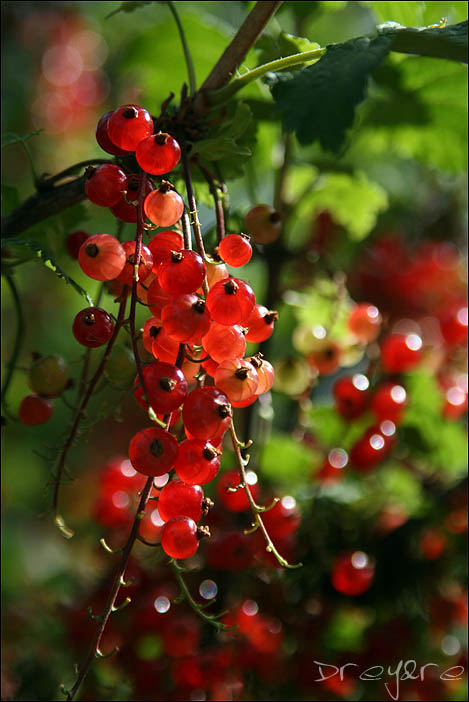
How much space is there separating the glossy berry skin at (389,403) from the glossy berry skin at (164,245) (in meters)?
0.46

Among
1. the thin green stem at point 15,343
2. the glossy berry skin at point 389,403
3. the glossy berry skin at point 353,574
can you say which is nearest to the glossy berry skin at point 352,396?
→ the glossy berry skin at point 389,403

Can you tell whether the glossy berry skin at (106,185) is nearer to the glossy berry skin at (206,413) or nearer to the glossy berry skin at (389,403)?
the glossy berry skin at (206,413)

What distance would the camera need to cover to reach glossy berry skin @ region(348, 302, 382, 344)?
35.4 inches

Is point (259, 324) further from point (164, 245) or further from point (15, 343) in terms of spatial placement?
point (15, 343)

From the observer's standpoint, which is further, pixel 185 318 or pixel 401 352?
pixel 401 352

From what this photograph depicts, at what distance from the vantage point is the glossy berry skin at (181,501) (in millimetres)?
483

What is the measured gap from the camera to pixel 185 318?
448 mm

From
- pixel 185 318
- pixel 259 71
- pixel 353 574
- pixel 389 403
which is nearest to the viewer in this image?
pixel 185 318

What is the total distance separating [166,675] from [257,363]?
0.48 metres

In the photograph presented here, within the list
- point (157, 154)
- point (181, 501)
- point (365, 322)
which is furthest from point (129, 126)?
point (365, 322)

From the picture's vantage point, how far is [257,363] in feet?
1.64

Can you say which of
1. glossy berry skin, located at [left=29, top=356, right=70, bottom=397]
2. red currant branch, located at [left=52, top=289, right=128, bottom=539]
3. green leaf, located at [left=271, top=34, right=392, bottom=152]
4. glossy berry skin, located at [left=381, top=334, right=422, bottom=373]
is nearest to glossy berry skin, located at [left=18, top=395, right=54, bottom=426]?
glossy berry skin, located at [left=29, top=356, right=70, bottom=397]

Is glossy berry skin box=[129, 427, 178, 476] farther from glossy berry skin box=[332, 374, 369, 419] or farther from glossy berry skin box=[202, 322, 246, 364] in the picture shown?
glossy berry skin box=[332, 374, 369, 419]

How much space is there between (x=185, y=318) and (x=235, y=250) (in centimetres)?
9
